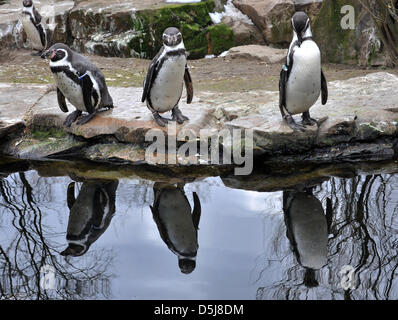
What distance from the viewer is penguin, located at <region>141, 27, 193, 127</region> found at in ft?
15.1

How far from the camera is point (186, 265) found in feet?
11.1

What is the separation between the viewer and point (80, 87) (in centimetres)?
502

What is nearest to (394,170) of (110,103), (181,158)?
(181,158)

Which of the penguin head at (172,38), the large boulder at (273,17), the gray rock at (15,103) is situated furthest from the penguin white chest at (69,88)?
the large boulder at (273,17)

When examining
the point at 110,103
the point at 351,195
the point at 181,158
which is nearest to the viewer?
the point at 351,195

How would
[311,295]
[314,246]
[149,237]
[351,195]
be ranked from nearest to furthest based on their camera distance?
[311,295] → [314,246] → [149,237] → [351,195]

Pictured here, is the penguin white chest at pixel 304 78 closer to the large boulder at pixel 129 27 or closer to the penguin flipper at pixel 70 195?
the penguin flipper at pixel 70 195

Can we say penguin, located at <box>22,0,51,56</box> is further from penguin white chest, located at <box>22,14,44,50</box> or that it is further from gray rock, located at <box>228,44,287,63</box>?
gray rock, located at <box>228,44,287,63</box>

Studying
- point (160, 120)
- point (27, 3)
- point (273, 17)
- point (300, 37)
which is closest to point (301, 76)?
point (300, 37)

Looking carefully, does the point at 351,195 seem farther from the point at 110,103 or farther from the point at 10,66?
the point at 10,66

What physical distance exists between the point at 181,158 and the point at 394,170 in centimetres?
185

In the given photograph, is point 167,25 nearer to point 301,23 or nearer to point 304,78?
point 304,78

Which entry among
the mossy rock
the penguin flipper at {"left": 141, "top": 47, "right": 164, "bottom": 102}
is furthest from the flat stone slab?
the mossy rock

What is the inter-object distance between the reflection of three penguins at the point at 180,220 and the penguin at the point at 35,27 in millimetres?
4989
